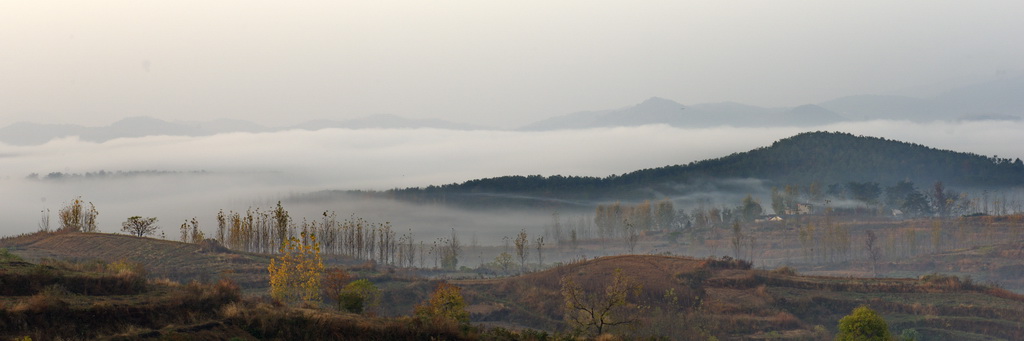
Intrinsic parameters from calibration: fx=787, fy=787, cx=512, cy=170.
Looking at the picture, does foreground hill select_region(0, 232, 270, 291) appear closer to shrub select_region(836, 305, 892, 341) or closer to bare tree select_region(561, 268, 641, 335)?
bare tree select_region(561, 268, 641, 335)

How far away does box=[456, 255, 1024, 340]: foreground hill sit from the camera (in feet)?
279

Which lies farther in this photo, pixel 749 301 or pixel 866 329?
pixel 749 301

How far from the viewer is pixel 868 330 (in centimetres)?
6625

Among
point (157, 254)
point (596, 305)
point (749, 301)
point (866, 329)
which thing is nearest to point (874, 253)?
point (749, 301)

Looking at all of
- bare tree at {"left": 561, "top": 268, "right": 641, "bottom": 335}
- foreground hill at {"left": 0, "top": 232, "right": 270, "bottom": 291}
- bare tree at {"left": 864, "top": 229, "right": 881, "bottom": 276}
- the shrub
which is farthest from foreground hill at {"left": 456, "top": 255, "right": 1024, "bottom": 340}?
bare tree at {"left": 864, "top": 229, "right": 881, "bottom": 276}

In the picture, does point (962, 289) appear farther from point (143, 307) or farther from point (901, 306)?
point (143, 307)

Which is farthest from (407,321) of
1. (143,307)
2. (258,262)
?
(258,262)

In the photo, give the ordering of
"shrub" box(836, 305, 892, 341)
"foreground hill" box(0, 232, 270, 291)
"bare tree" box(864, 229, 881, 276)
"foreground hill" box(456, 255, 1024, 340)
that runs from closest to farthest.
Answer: "shrub" box(836, 305, 892, 341)
"foreground hill" box(456, 255, 1024, 340)
"foreground hill" box(0, 232, 270, 291)
"bare tree" box(864, 229, 881, 276)

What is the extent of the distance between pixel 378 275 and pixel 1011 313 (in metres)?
80.6

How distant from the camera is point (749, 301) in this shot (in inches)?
3720

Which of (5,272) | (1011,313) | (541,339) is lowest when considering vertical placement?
(1011,313)

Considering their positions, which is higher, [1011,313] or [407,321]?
[407,321]

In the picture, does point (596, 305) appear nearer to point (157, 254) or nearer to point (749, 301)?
point (749, 301)

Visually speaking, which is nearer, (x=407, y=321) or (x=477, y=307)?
(x=407, y=321)
